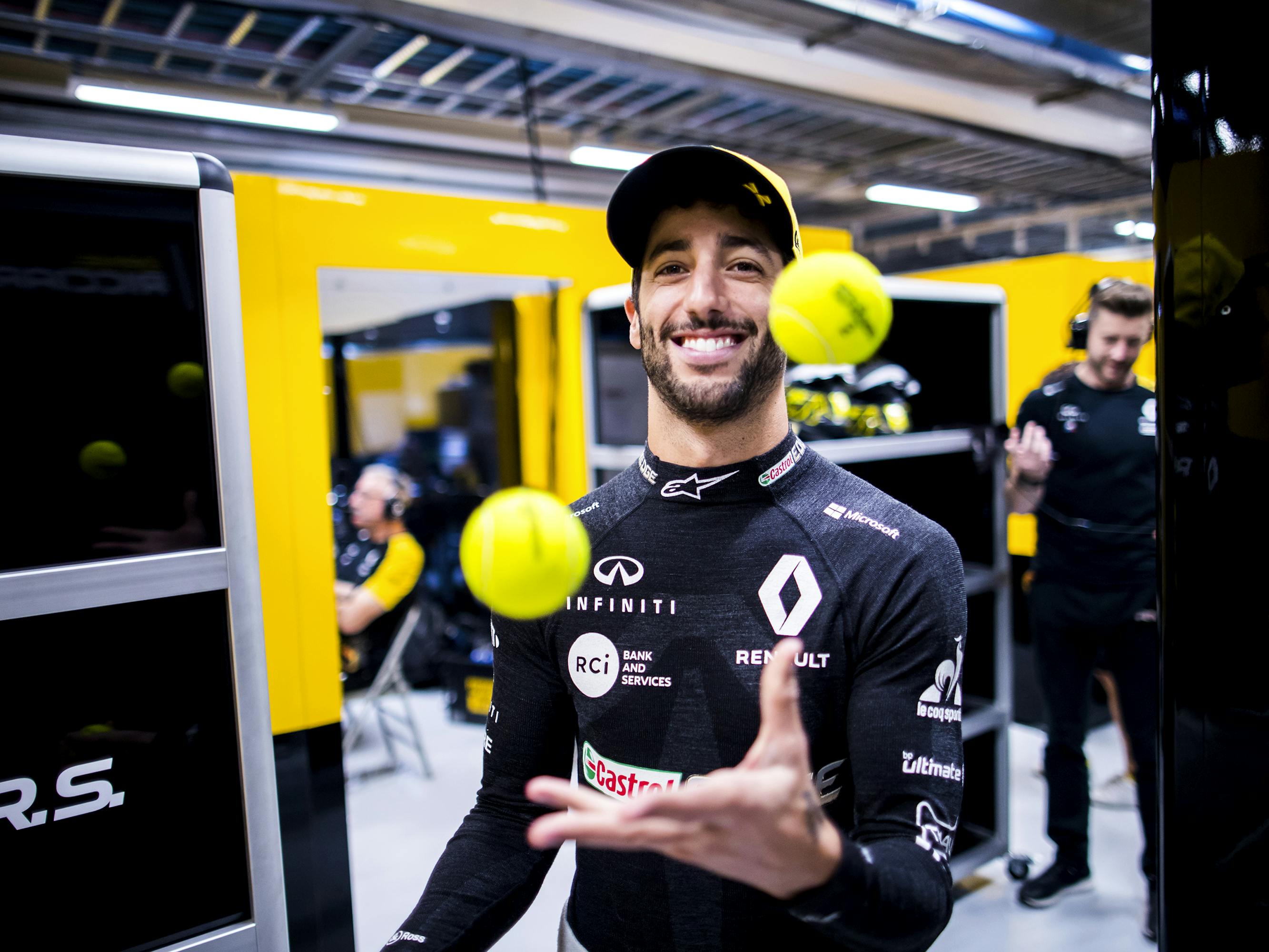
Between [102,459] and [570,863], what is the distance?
302cm

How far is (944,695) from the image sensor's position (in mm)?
1060

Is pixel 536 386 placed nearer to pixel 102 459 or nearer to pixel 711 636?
pixel 102 459

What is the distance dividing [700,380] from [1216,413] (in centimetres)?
58

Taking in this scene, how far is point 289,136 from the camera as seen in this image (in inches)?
263

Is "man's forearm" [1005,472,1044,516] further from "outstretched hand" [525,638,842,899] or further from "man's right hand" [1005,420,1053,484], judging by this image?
"outstretched hand" [525,638,842,899]

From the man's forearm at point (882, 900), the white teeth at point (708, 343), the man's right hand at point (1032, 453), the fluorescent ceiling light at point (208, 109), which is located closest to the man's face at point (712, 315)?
the white teeth at point (708, 343)

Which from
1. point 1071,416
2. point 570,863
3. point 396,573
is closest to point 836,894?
point 1071,416

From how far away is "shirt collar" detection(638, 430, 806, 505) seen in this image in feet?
4.00

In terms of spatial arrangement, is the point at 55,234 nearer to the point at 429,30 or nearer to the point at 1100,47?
the point at 429,30

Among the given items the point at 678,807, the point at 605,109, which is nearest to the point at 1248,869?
the point at 678,807

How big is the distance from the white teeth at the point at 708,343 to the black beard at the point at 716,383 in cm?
2

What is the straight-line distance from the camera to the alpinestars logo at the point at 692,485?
48.3 inches

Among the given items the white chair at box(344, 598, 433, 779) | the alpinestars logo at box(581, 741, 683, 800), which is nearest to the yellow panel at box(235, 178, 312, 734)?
the alpinestars logo at box(581, 741, 683, 800)

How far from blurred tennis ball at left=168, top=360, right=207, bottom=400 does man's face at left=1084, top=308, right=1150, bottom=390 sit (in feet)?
9.70
